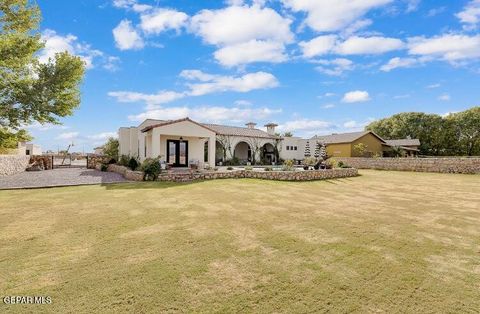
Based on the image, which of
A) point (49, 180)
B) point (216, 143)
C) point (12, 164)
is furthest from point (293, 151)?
point (12, 164)

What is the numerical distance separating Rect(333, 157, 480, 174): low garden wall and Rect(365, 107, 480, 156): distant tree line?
86.4ft

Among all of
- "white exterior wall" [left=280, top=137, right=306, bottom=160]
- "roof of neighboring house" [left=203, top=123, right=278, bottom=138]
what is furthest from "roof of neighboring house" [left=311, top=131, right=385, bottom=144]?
"roof of neighboring house" [left=203, top=123, right=278, bottom=138]

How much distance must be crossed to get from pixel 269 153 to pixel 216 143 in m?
8.58

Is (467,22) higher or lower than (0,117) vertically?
higher

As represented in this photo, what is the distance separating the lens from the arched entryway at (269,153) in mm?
35609

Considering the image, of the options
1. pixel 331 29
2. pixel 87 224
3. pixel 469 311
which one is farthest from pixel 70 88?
pixel 469 311

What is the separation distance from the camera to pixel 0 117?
46.7ft

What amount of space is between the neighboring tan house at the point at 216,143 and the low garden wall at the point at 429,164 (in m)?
7.22

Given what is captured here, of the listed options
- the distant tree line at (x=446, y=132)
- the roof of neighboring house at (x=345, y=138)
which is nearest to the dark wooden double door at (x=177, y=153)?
the roof of neighboring house at (x=345, y=138)

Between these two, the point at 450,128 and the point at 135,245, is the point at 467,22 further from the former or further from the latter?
the point at 450,128

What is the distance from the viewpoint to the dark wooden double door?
20828mm

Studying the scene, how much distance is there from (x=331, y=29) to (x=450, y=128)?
43764 millimetres

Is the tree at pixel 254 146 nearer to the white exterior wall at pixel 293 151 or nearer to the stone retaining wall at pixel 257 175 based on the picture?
the white exterior wall at pixel 293 151

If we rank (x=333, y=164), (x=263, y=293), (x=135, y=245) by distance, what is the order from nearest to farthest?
(x=263, y=293)
(x=135, y=245)
(x=333, y=164)
